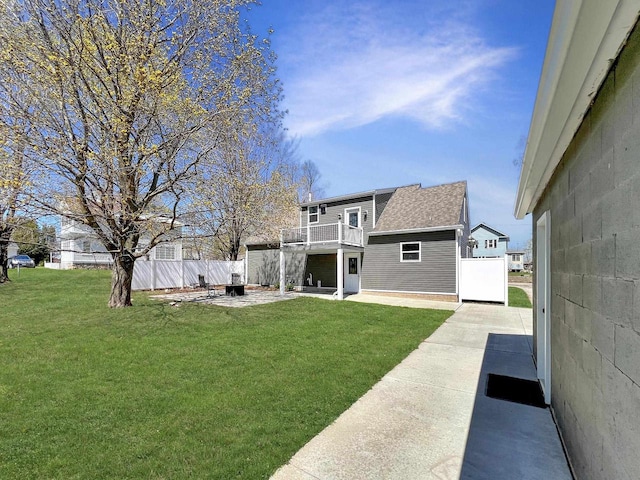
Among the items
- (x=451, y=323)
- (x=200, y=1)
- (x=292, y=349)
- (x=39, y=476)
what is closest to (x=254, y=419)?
(x=39, y=476)

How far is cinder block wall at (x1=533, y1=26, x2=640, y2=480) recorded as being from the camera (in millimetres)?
1498

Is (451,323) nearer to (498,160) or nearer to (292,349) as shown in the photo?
(292,349)

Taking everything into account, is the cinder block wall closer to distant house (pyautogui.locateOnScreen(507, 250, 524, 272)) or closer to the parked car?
the parked car

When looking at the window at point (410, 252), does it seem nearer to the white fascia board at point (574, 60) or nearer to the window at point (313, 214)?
the window at point (313, 214)

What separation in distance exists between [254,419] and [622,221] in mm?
3418

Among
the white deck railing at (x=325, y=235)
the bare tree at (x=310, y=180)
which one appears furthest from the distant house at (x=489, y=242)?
the white deck railing at (x=325, y=235)

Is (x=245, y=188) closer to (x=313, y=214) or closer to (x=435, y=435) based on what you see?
(x=313, y=214)

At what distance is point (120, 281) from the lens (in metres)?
9.97

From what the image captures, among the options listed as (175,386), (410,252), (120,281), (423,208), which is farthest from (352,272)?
(175,386)

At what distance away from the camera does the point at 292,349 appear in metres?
6.00

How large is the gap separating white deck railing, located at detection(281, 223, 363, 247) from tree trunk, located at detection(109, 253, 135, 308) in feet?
24.6

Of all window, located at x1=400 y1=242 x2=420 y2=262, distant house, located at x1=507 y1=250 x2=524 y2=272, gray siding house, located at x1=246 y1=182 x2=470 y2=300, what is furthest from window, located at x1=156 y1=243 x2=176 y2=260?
distant house, located at x1=507 y1=250 x2=524 y2=272

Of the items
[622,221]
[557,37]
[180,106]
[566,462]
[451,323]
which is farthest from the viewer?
[451,323]

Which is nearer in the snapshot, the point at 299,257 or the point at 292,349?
the point at 292,349
